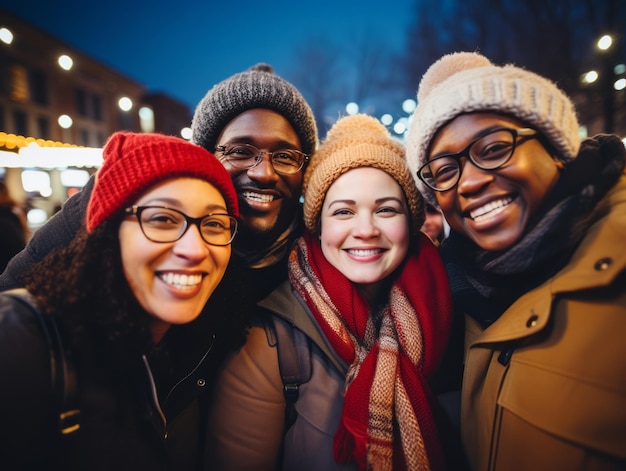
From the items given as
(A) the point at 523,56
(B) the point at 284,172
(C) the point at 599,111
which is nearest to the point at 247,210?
(B) the point at 284,172

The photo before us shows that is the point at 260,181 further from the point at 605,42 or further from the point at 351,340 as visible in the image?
the point at 605,42

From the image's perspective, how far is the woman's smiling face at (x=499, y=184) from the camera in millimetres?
1844

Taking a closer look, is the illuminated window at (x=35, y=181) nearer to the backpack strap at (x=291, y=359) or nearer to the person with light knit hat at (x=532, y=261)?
the backpack strap at (x=291, y=359)

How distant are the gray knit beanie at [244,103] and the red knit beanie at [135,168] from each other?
40.7 inches

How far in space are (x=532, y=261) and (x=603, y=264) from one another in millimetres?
331

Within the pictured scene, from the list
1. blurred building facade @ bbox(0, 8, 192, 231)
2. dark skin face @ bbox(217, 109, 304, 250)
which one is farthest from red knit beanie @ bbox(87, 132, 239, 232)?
blurred building facade @ bbox(0, 8, 192, 231)

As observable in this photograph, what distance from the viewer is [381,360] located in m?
2.14

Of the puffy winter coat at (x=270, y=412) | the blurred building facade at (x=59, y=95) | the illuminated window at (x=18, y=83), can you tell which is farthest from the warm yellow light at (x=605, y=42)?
the illuminated window at (x=18, y=83)

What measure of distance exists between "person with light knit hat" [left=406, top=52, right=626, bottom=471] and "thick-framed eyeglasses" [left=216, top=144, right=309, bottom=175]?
1008mm

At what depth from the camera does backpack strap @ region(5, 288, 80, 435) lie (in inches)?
54.6

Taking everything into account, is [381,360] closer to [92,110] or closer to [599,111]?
[599,111]

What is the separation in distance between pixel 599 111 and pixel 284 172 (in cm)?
1147

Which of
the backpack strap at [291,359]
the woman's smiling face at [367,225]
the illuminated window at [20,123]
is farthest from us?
the illuminated window at [20,123]

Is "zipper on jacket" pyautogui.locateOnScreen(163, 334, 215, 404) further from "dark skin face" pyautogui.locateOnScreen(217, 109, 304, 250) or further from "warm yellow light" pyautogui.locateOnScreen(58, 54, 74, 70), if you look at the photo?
"warm yellow light" pyautogui.locateOnScreen(58, 54, 74, 70)
